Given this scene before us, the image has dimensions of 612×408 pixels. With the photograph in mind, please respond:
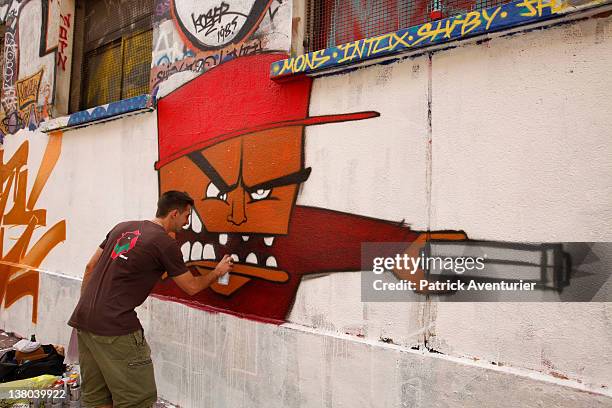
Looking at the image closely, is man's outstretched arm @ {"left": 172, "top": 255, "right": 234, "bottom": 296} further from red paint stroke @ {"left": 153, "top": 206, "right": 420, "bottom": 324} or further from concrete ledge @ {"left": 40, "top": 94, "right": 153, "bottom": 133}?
concrete ledge @ {"left": 40, "top": 94, "right": 153, "bottom": 133}

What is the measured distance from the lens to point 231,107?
3480 mm

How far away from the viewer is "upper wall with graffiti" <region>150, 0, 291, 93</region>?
10.8ft

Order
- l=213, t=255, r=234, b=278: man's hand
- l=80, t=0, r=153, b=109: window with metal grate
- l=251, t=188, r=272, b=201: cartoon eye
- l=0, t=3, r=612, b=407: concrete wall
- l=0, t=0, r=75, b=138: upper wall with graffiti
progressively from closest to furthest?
l=0, t=3, r=612, b=407: concrete wall < l=213, t=255, r=234, b=278: man's hand < l=251, t=188, r=272, b=201: cartoon eye < l=80, t=0, r=153, b=109: window with metal grate < l=0, t=0, r=75, b=138: upper wall with graffiti

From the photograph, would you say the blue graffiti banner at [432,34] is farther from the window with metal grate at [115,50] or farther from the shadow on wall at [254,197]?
the window with metal grate at [115,50]

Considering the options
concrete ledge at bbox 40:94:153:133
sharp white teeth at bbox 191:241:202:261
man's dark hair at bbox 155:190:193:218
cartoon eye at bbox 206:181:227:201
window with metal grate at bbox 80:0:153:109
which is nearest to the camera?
man's dark hair at bbox 155:190:193:218

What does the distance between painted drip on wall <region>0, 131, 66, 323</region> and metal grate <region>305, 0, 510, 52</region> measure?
11.8 ft

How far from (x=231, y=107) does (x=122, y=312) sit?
1.64 metres

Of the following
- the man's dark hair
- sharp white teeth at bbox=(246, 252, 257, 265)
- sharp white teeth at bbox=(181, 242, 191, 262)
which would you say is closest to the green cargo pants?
the man's dark hair

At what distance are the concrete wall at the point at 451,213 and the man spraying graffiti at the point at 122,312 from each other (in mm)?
703

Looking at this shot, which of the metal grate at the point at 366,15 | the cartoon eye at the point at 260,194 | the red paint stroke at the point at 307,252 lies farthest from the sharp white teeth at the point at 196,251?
the metal grate at the point at 366,15

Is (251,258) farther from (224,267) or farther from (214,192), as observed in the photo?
(214,192)

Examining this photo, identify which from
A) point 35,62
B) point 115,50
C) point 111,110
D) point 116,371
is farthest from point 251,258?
point 35,62

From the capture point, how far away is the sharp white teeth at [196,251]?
12.0ft

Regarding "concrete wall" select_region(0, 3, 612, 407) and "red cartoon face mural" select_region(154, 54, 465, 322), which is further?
"red cartoon face mural" select_region(154, 54, 465, 322)
